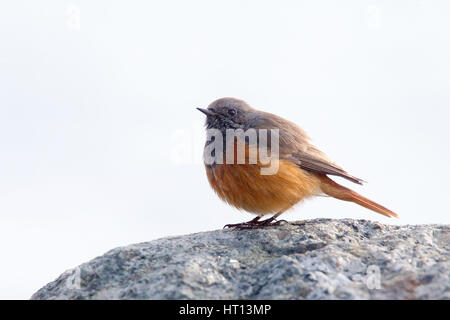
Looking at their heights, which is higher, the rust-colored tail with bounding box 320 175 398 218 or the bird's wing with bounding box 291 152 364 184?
the bird's wing with bounding box 291 152 364 184

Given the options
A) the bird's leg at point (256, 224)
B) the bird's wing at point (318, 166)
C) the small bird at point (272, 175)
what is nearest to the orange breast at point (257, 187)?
the small bird at point (272, 175)

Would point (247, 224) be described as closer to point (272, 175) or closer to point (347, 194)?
point (272, 175)

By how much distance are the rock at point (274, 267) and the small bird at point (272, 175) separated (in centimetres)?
99

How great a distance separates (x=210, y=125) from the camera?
7.83 metres

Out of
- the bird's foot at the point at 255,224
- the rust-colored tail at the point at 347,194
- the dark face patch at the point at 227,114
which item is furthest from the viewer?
the dark face patch at the point at 227,114

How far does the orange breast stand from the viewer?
6.41 meters

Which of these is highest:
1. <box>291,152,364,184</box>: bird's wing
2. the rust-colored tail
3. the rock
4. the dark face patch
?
the dark face patch

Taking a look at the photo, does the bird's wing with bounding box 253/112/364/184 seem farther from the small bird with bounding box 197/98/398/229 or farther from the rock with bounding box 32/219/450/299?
the rock with bounding box 32/219/450/299

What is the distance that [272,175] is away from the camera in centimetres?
648

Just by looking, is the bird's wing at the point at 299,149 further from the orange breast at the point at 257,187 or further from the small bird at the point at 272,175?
the orange breast at the point at 257,187

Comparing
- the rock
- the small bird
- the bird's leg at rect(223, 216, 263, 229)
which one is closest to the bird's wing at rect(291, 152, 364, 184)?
the small bird

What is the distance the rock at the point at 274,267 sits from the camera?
3.75 meters
